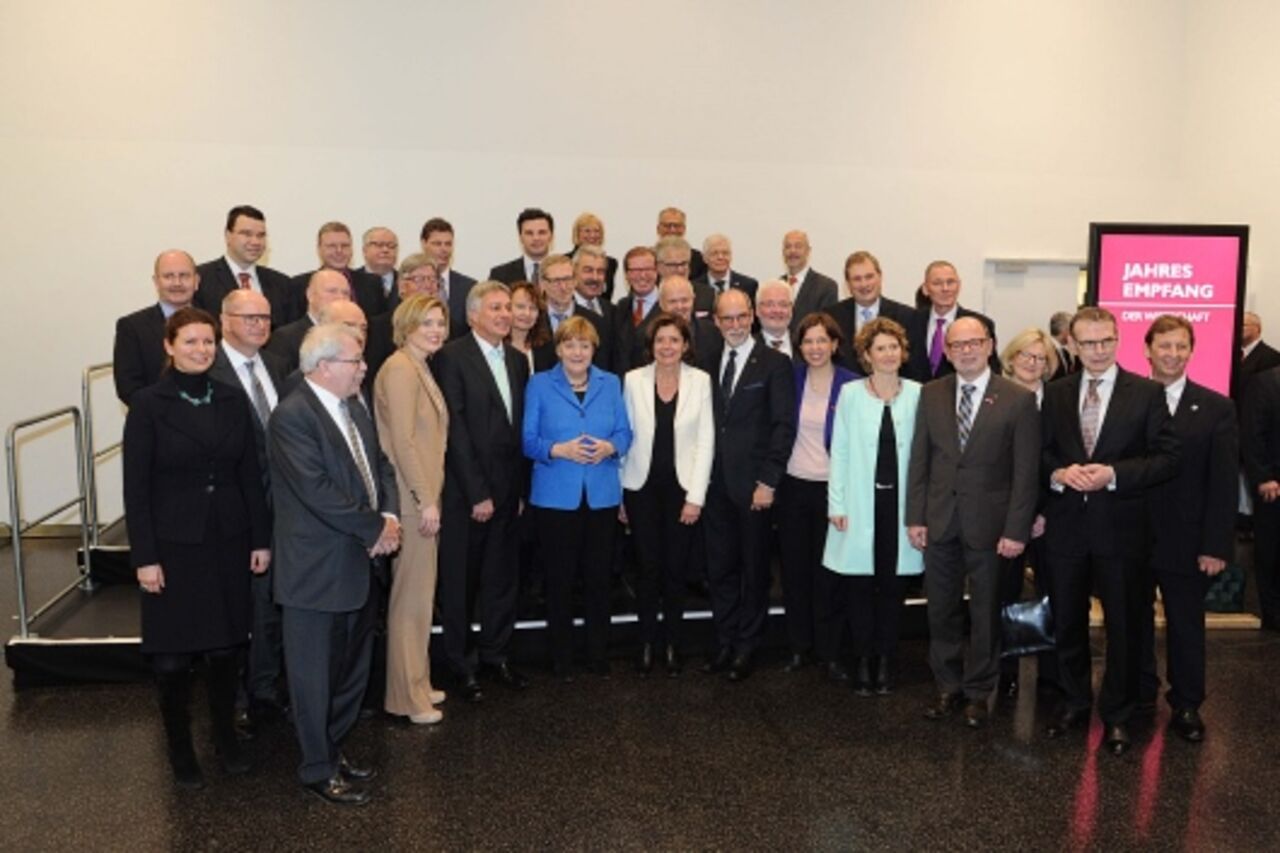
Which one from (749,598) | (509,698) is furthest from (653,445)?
(509,698)

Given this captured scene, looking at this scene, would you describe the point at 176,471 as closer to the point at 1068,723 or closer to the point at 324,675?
the point at 324,675

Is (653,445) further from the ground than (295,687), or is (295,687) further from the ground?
(653,445)

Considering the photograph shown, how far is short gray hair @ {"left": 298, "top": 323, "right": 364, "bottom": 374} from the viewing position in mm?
3793

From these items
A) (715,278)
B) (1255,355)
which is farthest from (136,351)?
(1255,355)

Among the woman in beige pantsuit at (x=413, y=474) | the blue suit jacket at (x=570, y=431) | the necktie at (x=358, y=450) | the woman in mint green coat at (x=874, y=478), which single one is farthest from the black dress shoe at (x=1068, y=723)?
the necktie at (x=358, y=450)

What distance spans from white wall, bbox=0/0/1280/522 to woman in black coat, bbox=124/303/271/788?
463cm

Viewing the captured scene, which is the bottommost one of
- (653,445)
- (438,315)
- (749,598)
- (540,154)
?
(749,598)

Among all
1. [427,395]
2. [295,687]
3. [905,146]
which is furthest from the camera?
[905,146]

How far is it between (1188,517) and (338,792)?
12.0 feet

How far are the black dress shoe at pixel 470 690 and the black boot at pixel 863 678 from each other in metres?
1.80

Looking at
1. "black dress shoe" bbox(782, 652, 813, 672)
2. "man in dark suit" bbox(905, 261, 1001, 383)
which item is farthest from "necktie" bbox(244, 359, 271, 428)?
"man in dark suit" bbox(905, 261, 1001, 383)

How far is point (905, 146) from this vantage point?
29.8ft

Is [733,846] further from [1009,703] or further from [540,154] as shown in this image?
[540,154]

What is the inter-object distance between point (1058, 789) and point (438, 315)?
10.3 ft
